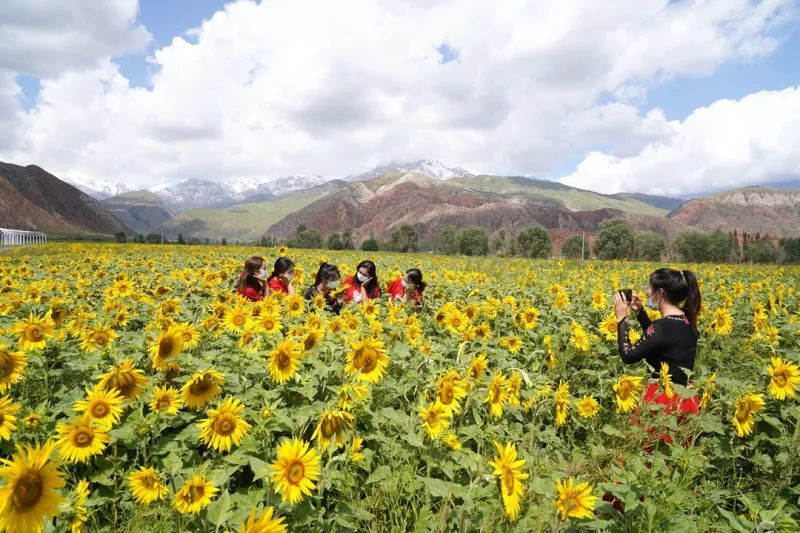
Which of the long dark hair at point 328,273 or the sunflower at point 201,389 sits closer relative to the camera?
the sunflower at point 201,389

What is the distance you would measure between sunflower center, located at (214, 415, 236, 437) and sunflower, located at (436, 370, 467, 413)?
48.8 inches

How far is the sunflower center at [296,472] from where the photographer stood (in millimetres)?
2037

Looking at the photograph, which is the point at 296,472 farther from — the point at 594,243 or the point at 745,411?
the point at 594,243

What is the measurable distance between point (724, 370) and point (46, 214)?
240 metres

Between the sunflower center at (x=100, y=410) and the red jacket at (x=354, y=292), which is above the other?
the red jacket at (x=354, y=292)

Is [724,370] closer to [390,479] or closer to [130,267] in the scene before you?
[390,479]

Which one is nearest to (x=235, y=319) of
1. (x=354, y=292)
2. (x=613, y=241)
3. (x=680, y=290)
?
(x=354, y=292)

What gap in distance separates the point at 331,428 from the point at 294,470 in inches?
10.9

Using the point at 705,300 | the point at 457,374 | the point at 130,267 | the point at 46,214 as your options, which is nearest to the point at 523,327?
the point at 457,374

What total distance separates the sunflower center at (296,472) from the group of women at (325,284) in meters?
5.13

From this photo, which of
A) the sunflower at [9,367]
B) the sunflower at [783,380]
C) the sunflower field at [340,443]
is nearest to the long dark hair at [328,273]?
the sunflower field at [340,443]

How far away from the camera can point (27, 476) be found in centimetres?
159

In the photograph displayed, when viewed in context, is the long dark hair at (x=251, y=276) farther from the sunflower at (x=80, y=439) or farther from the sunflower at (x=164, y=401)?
the sunflower at (x=80, y=439)

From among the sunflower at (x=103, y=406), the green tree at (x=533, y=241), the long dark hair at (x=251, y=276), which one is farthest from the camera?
the green tree at (x=533, y=241)
